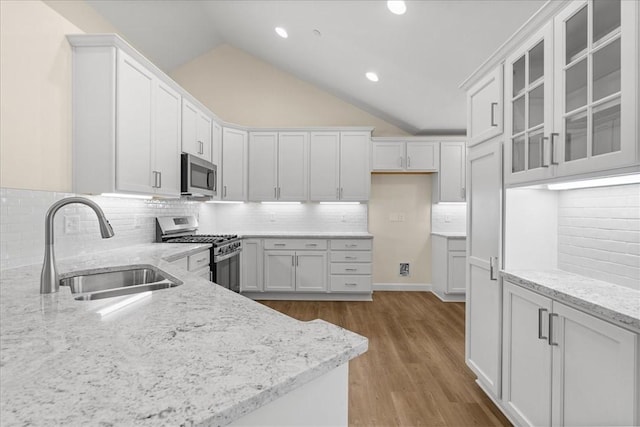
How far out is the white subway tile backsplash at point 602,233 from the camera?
153cm

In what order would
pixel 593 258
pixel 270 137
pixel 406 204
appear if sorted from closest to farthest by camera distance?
1. pixel 593 258
2. pixel 270 137
3. pixel 406 204

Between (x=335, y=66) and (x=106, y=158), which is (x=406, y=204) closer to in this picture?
(x=335, y=66)

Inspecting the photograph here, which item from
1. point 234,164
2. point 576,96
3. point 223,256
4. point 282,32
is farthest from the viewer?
point 234,164

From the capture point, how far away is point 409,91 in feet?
12.8

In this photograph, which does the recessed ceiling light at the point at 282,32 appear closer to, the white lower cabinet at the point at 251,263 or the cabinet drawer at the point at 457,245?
the white lower cabinet at the point at 251,263

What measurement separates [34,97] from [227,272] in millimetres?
2314

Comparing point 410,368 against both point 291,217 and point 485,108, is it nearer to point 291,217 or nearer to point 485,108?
point 485,108

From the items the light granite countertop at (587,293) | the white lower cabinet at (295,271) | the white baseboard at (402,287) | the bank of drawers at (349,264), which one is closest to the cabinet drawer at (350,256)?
the bank of drawers at (349,264)

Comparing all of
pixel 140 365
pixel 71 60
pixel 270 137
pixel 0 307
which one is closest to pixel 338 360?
pixel 140 365

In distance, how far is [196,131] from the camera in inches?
146

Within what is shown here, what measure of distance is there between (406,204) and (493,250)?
10.5 ft

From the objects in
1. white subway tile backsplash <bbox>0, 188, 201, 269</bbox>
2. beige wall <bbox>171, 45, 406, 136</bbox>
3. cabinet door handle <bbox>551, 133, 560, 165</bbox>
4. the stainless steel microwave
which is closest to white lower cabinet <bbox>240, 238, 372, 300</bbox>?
the stainless steel microwave

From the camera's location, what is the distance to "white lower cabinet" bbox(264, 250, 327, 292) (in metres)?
4.52

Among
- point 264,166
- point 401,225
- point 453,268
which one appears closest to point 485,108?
point 453,268
